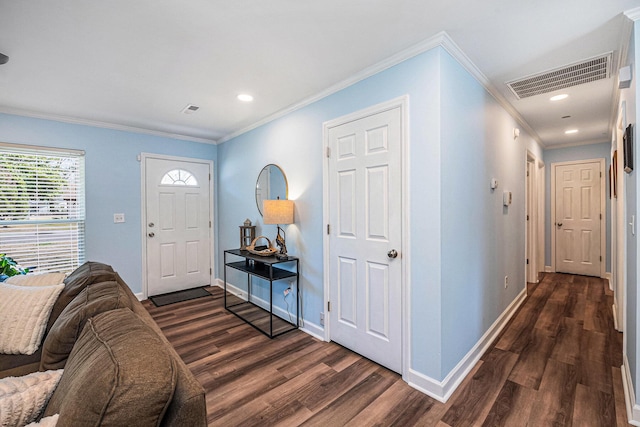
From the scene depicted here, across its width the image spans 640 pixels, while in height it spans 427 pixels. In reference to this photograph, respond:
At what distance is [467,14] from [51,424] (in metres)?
2.49

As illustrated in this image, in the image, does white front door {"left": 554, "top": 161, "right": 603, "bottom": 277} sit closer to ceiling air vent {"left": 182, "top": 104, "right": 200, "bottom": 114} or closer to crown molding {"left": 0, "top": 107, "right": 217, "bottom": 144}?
ceiling air vent {"left": 182, "top": 104, "right": 200, "bottom": 114}

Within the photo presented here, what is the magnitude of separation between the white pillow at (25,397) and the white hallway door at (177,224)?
3308 mm

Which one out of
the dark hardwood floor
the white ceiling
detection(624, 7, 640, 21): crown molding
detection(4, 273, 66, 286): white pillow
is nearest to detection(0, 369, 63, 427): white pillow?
the dark hardwood floor

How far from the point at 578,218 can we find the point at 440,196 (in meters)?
4.88

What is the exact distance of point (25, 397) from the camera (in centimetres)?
91

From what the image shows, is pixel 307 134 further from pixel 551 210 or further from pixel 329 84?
pixel 551 210

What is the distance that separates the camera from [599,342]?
2.61 meters

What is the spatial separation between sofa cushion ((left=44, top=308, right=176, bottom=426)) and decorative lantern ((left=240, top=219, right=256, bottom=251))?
2.80 meters

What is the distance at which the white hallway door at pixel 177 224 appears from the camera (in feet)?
13.2

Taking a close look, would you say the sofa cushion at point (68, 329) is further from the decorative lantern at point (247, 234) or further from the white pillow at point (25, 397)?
the decorative lantern at point (247, 234)

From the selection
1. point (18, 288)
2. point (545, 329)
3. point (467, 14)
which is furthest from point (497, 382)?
point (18, 288)

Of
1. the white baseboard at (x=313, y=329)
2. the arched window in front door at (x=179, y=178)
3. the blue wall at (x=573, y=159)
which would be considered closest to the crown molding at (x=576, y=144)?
the blue wall at (x=573, y=159)

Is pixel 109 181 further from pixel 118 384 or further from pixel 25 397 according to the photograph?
pixel 118 384

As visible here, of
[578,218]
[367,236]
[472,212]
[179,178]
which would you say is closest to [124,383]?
[367,236]
